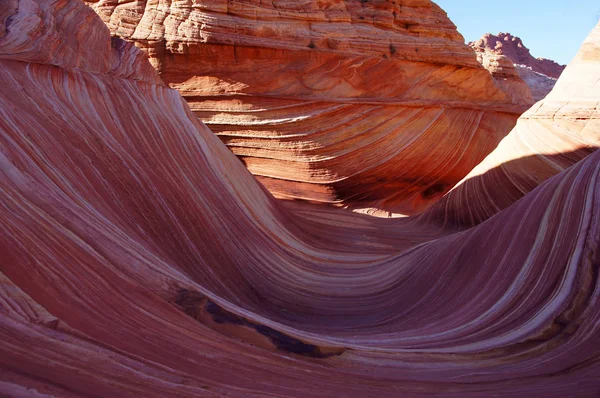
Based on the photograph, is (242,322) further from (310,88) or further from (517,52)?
(517,52)

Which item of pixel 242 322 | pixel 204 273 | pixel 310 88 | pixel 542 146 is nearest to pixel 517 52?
pixel 310 88

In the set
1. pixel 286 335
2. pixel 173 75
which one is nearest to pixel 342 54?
pixel 173 75

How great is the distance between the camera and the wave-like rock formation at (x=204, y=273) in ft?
5.65

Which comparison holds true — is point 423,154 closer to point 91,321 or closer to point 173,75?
point 173,75

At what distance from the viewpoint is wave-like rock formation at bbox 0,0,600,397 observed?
1.72 m

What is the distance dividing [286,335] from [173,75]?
7.24 m

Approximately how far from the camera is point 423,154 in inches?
372

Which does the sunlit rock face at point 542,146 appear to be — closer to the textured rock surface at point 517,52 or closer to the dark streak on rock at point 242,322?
the dark streak on rock at point 242,322

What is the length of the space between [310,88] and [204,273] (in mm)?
5889

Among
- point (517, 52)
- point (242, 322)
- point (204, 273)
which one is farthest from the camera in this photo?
point (517, 52)

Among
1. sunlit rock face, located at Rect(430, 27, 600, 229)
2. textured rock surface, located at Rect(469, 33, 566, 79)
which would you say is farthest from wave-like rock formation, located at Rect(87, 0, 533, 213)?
textured rock surface, located at Rect(469, 33, 566, 79)

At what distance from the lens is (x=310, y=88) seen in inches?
349

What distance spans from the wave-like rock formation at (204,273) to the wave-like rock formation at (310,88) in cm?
330

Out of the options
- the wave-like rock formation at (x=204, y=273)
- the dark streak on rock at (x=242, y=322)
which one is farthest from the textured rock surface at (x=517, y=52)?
the dark streak on rock at (x=242, y=322)
